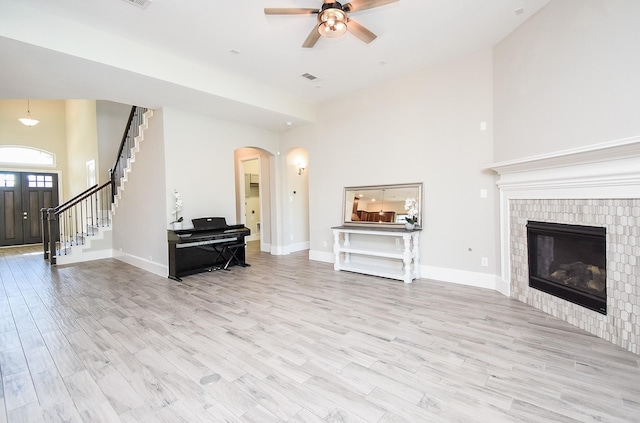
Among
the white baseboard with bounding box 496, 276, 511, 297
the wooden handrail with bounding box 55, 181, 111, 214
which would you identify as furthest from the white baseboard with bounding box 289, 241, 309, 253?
the wooden handrail with bounding box 55, 181, 111, 214

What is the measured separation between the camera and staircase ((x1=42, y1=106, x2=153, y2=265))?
614 cm

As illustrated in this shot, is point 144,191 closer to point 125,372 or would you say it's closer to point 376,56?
point 125,372

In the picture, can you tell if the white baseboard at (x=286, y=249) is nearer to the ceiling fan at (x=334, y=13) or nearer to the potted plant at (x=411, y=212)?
the potted plant at (x=411, y=212)

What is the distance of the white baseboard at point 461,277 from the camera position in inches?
160

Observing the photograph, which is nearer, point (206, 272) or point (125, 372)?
point (125, 372)

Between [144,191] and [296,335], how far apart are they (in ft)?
14.8

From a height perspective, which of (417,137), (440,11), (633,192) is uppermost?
(440,11)

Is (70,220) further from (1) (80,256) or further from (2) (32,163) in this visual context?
(2) (32,163)

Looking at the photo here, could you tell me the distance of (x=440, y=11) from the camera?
3.13 m

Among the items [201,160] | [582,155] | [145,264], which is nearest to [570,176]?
[582,155]

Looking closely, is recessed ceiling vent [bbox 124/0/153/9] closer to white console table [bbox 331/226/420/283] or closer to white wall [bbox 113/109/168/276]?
white wall [bbox 113/109/168/276]

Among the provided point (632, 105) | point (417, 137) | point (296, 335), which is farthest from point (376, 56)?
point (296, 335)

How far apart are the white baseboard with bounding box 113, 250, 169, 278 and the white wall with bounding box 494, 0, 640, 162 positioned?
18.2 feet

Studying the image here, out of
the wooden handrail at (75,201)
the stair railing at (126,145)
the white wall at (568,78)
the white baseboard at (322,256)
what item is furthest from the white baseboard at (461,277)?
the wooden handrail at (75,201)
